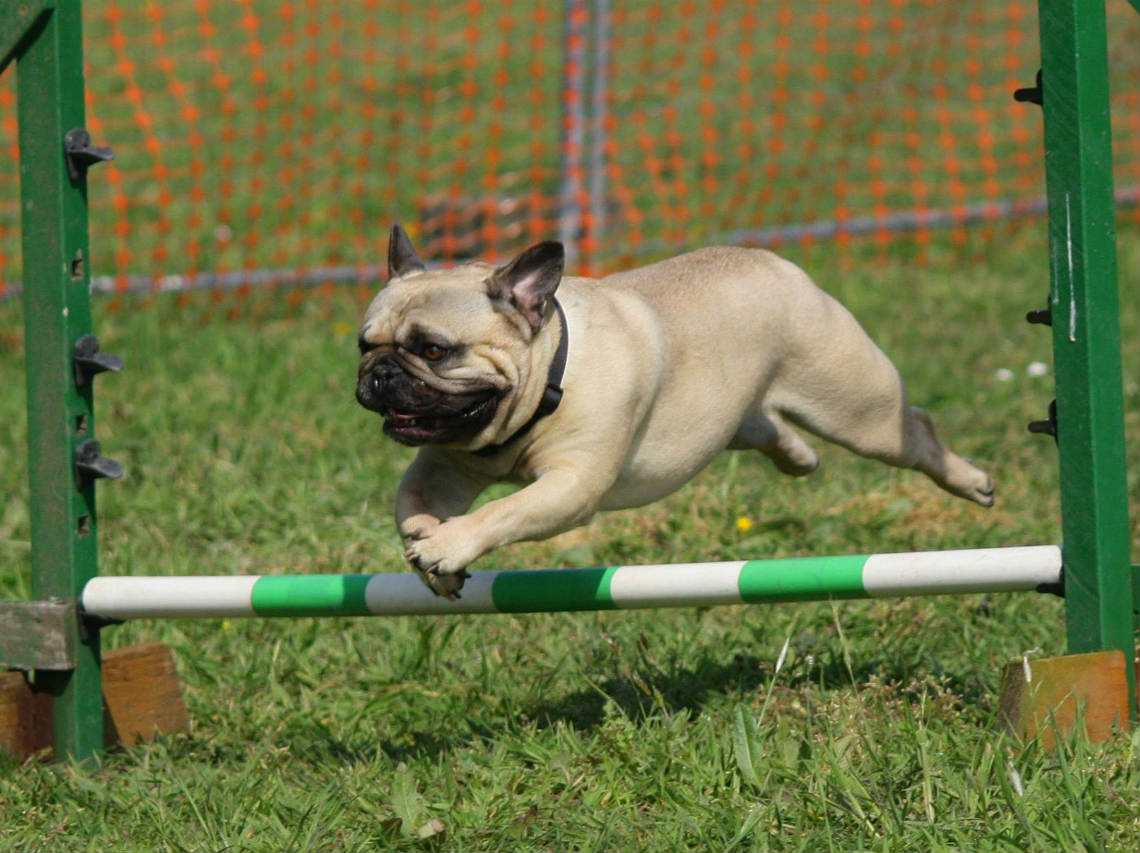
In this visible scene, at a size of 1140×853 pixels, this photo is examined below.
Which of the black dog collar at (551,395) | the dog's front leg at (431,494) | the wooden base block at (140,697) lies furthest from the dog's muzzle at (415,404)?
the wooden base block at (140,697)

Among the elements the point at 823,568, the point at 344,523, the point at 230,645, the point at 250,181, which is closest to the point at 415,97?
the point at 250,181

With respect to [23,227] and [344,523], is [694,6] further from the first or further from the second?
[23,227]

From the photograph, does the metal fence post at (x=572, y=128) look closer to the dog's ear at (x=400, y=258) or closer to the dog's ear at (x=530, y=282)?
the dog's ear at (x=400, y=258)

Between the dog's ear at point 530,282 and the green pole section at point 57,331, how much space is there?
116 cm

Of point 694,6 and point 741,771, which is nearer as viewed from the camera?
point 741,771

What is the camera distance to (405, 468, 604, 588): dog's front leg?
3.40 m

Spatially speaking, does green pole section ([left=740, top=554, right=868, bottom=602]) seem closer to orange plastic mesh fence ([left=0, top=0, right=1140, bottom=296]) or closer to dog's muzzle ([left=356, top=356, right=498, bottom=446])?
dog's muzzle ([left=356, top=356, right=498, bottom=446])

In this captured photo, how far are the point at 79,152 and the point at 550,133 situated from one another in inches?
306

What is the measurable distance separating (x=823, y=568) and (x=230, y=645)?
6.40ft

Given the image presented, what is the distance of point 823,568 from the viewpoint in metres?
3.55

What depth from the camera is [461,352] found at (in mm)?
3496

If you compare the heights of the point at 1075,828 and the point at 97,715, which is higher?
the point at 1075,828

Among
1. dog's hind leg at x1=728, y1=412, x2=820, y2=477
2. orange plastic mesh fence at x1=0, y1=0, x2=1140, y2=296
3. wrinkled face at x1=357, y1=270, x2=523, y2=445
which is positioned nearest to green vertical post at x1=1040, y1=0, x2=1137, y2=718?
dog's hind leg at x1=728, y1=412, x2=820, y2=477

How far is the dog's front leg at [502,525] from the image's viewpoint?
340 centimetres
